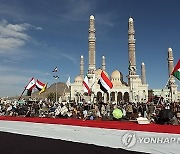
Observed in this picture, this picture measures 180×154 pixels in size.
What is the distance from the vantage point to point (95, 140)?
19.6 ft

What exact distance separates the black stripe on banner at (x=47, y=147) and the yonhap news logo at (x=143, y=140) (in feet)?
0.58

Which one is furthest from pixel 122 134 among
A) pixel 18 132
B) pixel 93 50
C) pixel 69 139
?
pixel 93 50

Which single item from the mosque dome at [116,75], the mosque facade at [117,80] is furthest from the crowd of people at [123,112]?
the mosque dome at [116,75]

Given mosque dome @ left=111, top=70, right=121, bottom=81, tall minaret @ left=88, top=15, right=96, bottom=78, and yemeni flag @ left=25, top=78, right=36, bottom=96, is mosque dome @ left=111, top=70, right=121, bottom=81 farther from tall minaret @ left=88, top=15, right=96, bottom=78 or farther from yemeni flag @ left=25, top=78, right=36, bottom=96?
yemeni flag @ left=25, top=78, right=36, bottom=96

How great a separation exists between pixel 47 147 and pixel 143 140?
256cm

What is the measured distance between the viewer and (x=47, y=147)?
6.53m

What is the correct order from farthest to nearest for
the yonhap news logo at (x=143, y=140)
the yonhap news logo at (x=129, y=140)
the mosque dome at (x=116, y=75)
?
the mosque dome at (x=116, y=75), the yonhap news logo at (x=129, y=140), the yonhap news logo at (x=143, y=140)

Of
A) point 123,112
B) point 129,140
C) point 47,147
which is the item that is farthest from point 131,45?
point 129,140

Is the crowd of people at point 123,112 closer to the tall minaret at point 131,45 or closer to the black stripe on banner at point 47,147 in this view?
the black stripe on banner at point 47,147

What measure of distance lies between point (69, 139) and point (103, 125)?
1190 millimetres

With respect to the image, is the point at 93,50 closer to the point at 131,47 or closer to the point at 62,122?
the point at 131,47

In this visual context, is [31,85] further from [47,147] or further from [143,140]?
[143,140]

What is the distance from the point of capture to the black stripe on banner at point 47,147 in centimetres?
578

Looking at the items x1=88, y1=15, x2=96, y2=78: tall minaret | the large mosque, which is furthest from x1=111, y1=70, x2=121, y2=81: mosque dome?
x1=88, y1=15, x2=96, y2=78: tall minaret
